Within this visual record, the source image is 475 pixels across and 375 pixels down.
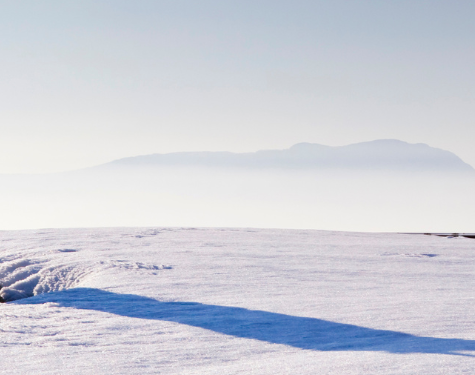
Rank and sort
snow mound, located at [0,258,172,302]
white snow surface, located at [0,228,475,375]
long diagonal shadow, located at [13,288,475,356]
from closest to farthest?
white snow surface, located at [0,228,475,375], long diagonal shadow, located at [13,288,475,356], snow mound, located at [0,258,172,302]

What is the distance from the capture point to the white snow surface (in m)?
3.30

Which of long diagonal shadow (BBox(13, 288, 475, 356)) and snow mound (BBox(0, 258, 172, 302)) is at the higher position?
snow mound (BBox(0, 258, 172, 302))

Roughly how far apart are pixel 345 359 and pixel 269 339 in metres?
0.74

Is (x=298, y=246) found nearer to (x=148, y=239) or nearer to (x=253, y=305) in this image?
(x=148, y=239)

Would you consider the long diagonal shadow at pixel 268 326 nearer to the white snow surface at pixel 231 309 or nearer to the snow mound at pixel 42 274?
the white snow surface at pixel 231 309

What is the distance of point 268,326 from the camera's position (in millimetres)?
4078

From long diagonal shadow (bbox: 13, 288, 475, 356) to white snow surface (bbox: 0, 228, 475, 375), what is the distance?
0.01 metres

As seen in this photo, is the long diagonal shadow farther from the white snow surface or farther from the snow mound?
the snow mound

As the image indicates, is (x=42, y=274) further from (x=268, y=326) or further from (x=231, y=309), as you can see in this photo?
(x=268, y=326)

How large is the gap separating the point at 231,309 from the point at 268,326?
1.61ft

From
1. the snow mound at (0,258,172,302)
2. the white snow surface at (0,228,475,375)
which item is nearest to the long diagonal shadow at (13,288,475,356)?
the white snow surface at (0,228,475,375)

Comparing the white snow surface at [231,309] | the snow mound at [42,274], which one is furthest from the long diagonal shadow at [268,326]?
the snow mound at [42,274]

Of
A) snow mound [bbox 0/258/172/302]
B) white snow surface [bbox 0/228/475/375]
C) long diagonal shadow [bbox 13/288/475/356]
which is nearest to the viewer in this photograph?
white snow surface [bbox 0/228/475/375]

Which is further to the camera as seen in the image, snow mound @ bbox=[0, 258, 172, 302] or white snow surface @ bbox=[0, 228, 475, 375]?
snow mound @ bbox=[0, 258, 172, 302]
